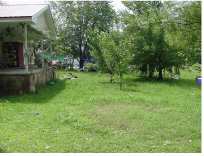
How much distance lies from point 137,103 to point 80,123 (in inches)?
106

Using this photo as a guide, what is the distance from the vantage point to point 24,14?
806cm

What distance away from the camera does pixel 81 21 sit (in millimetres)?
24812

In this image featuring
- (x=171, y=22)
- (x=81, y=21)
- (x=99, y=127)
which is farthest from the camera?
(x=81, y=21)

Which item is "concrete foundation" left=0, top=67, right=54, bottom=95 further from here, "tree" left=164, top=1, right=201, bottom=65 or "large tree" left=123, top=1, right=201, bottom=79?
"tree" left=164, top=1, right=201, bottom=65

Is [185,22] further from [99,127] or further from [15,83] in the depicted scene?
[15,83]

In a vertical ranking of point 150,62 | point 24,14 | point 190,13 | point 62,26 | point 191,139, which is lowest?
point 191,139

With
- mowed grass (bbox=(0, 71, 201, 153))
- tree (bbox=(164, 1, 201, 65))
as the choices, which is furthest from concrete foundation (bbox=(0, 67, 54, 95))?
tree (bbox=(164, 1, 201, 65))

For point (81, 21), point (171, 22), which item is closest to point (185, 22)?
point (171, 22)

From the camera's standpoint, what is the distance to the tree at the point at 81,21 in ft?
79.9

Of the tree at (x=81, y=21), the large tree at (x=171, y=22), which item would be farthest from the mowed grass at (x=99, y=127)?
the tree at (x=81, y=21)

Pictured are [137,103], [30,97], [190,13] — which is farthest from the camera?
[30,97]

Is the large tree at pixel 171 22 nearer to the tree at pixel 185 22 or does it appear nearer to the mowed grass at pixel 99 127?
the tree at pixel 185 22

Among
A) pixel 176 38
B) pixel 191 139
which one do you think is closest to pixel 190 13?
pixel 176 38

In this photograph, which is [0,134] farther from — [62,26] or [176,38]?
[62,26]
